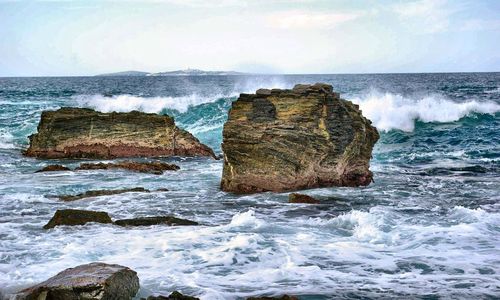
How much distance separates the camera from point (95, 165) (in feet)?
71.2

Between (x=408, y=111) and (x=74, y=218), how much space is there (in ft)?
96.7

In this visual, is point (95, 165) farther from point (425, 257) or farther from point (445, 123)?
point (445, 123)

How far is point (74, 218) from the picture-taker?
1180cm

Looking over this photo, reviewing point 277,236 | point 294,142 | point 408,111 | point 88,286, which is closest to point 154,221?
point 277,236

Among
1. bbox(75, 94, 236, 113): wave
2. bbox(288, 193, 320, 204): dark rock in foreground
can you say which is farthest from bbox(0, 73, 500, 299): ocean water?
bbox(75, 94, 236, 113): wave

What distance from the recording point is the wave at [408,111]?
119 ft

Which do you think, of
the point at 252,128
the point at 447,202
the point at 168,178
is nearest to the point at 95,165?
the point at 168,178

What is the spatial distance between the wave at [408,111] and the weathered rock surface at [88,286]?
94.9 ft

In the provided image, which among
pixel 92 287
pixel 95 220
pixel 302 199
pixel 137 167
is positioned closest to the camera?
pixel 92 287

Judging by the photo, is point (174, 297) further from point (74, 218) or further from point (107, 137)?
point (107, 137)

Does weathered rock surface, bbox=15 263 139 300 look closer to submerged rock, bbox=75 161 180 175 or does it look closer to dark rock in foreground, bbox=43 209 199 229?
dark rock in foreground, bbox=43 209 199 229

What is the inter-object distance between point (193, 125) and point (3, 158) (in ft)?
49.8

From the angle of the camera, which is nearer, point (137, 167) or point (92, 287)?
point (92, 287)

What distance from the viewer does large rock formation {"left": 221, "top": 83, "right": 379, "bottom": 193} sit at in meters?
16.3
